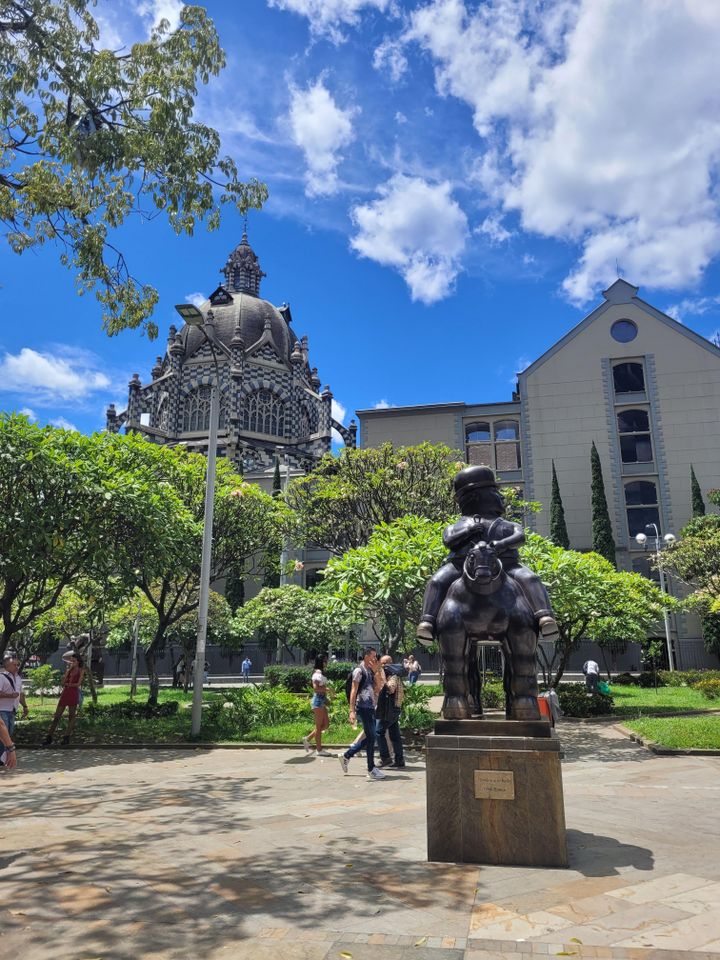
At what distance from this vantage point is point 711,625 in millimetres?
35062

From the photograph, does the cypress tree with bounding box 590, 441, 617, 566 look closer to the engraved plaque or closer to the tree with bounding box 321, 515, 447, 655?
the tree with bounding box 321, 515, 447, 655

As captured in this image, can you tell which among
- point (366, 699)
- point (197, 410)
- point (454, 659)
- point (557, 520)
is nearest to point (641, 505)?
point (557, 520)

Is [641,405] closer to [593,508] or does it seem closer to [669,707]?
[593,508]

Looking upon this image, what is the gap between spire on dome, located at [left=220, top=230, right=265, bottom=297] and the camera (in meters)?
72.2

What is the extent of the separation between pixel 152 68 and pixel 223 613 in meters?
27.3

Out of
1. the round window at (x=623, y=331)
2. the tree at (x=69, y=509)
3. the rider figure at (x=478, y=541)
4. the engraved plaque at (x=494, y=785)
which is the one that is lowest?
the engraved plaque at (x=494, y=785)

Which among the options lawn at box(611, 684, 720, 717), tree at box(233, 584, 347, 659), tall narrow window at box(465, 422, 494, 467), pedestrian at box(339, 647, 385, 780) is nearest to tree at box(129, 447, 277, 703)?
tree at box(233, 584, 347, 659)

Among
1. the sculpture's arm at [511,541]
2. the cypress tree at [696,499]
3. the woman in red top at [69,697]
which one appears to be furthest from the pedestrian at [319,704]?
the cypress tree at [696,499]

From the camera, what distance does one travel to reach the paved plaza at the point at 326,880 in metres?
3.92

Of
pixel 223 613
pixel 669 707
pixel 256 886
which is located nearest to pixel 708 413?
pixel 669 707

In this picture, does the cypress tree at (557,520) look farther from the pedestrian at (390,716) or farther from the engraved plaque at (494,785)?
the engraved plaque at (494,785)

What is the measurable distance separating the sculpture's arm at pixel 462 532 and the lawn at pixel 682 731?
27.7 feet

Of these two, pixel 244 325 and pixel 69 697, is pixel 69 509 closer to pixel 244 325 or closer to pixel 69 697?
pixel 69 697

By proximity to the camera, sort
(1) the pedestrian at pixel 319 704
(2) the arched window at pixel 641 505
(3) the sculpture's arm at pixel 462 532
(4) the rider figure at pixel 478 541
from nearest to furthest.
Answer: (4) the rider figure at pixel 478 541 < (3) the sculpture's arm at pixel 462 532 < (1) the pedestrian at pixel 319 704 < (2) the arched window at pixel 641 505
